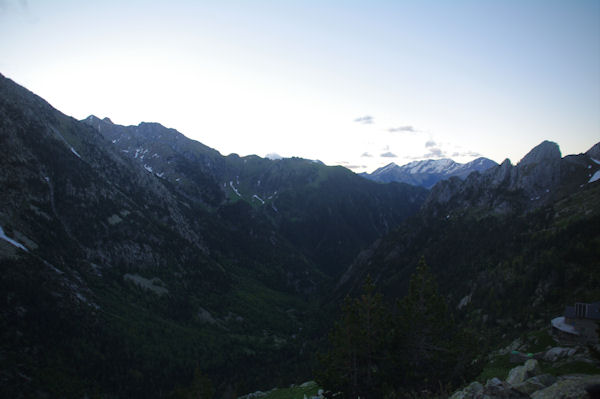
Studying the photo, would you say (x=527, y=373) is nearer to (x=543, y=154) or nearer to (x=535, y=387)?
(x=535, y=387)

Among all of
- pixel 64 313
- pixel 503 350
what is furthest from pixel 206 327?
pixel 503 350

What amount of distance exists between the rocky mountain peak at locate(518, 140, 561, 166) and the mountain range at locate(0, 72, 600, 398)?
635mm

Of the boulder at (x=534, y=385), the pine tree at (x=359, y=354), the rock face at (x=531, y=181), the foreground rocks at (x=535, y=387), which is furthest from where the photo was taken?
the rock face at (x=531, y=181)

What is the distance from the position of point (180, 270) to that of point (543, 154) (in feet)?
582

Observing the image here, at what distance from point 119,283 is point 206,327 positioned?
1438 inches

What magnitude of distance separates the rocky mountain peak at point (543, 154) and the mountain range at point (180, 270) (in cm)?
64

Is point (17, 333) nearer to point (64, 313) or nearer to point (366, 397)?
point (64, 313)

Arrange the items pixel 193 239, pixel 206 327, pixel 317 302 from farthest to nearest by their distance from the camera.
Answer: pixel 317 302 → pixel 193 239 → pixel 206 327

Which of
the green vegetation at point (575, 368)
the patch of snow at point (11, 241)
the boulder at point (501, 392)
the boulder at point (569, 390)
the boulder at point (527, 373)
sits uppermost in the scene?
the boulder at point (569, 390)

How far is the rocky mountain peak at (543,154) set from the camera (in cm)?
13938

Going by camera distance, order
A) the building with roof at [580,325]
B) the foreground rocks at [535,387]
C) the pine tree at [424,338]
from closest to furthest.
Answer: the foreground rocks at [535,387] < the pine tree at [424,338] < the building with roof at [580,325]

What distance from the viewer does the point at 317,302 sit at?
644 ft

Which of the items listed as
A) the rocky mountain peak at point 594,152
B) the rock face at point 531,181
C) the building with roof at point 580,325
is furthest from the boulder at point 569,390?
the rocky mountain peak at point 594,152

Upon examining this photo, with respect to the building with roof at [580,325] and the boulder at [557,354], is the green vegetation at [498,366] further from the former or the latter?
the building with roof at [580,325]
